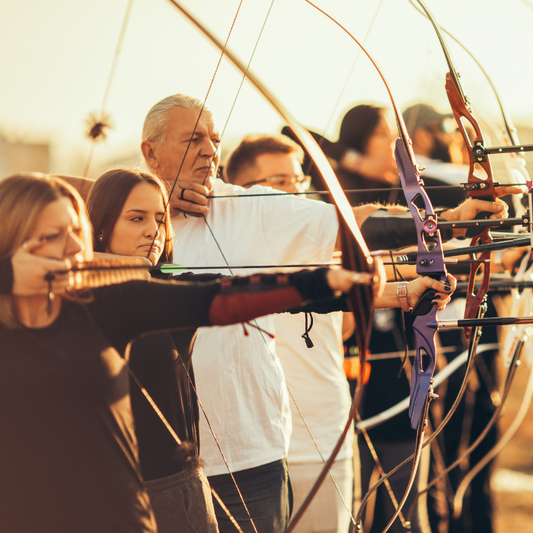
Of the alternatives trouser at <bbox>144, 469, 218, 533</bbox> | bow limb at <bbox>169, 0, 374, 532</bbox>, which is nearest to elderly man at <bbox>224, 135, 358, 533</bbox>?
trouser at <bbox>144, 469, 218, 533</bbox>

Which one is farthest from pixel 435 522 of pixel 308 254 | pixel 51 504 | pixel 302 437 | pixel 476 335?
pixel 51 504

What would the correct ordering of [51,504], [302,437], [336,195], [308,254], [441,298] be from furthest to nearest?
1. [302,437]
2. [308,254]
3. [441,298]
4. [336,195]
5. [51,504]

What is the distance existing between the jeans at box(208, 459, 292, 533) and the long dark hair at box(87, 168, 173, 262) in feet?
1.65

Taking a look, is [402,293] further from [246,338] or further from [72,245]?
[72,245]

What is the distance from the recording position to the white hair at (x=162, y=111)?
1.33 metres

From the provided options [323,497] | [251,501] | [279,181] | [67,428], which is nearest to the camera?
[67,428]

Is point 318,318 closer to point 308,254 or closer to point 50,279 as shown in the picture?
point 308,254

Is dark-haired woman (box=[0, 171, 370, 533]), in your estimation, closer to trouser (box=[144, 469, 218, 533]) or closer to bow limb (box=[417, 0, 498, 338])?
trouser (box=[144, 469, 218, 533])

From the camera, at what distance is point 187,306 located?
32.8 inches

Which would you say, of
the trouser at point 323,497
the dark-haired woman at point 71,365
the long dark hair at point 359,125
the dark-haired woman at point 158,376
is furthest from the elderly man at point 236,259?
the long dark hair at point 359,125

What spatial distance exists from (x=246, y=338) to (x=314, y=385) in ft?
1.30

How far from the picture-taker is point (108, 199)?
1106 millimetres

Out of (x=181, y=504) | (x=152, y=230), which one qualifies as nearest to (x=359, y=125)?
(x=152, y=230)

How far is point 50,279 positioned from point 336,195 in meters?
0.42
